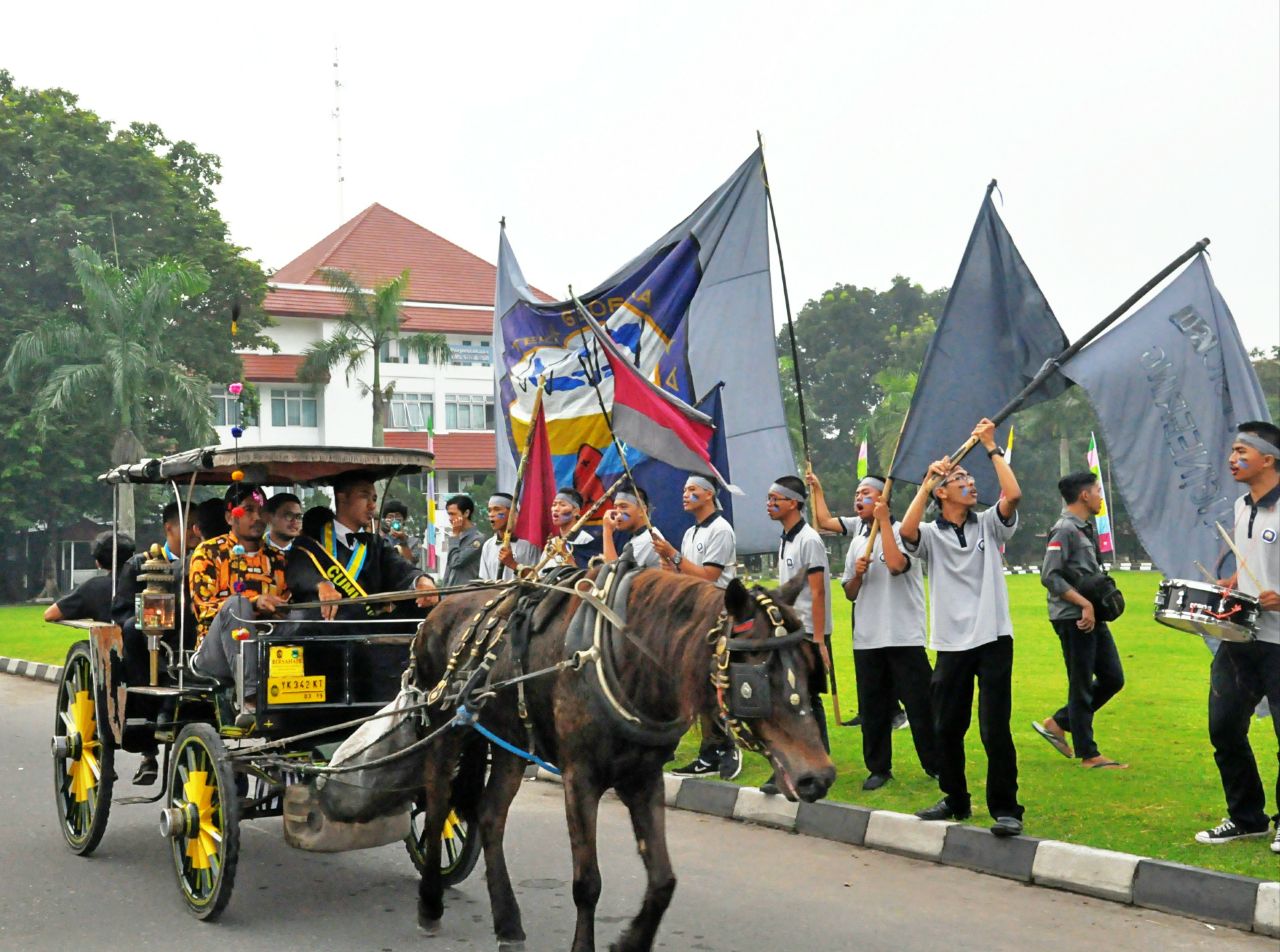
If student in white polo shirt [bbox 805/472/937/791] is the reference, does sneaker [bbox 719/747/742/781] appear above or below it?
below

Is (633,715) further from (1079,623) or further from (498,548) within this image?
(1079,623)

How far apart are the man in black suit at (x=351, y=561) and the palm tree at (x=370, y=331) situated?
111ft

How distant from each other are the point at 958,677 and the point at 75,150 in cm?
4003

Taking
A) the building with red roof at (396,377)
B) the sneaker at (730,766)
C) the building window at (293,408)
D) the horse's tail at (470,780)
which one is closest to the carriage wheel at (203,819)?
the horse's tail at (470,780)

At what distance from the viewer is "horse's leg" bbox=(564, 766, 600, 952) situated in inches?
194

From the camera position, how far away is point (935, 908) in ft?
20.0

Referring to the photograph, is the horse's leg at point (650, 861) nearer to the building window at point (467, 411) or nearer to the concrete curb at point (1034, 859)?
the concrete curb at point (1034, 859)

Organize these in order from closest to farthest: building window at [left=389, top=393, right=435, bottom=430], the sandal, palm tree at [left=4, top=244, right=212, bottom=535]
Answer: the sandal
palm tree at [left=4, top=244, right=212, bottom=535]
building window at [left=389, top=393, right=435, bottom=430]

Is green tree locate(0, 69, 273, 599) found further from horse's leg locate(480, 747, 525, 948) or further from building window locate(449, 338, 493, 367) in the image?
horse's leg locate(480, 747, 525, 948)

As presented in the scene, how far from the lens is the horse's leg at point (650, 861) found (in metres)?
4.93

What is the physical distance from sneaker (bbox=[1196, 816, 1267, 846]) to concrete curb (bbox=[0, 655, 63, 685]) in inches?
532

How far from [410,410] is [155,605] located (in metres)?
45.7

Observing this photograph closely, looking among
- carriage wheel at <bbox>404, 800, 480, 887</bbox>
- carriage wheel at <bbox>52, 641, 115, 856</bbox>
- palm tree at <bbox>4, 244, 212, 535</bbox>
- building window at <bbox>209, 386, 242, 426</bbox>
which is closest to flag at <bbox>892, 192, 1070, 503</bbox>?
carriage wheel at <bbox>404, 800, 480, 887</bbox>

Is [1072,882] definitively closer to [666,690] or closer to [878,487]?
[666,690]
